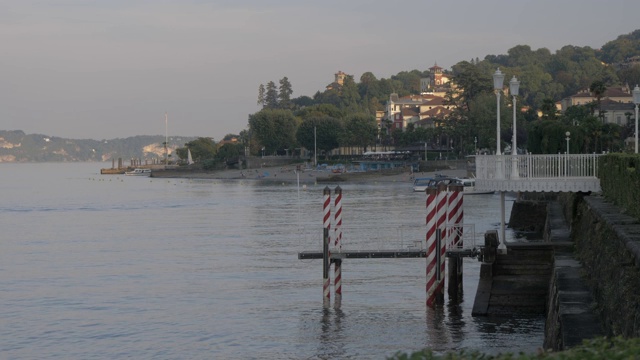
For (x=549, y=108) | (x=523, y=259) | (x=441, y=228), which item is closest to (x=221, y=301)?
(x=441, y=228)

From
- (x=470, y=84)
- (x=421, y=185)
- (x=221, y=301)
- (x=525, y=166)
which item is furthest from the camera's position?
(x=470, y=84)

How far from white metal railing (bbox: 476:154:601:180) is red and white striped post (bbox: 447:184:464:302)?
1.62m

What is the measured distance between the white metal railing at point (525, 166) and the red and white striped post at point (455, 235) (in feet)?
5.30

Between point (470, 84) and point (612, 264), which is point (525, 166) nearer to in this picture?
point (612, 264)

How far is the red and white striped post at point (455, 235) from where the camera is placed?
102 feet

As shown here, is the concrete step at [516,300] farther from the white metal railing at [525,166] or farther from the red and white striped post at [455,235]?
the white metal railing at [525,166]

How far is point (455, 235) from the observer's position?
31.1 metres

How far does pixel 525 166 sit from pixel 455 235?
3.01 meters

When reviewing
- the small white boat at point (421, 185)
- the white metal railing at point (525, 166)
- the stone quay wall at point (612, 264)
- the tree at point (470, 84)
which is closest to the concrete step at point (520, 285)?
the stone quay wall at point (612, 264)

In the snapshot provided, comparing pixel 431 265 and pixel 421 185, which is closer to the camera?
pixel 431 265

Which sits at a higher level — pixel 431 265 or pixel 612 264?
pixel 612 264

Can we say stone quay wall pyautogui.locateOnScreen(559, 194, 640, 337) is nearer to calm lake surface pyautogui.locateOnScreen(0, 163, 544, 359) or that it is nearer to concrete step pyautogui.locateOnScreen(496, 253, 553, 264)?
concrete step pyautogui.locateOnScreen(496, 253, 553, 264)

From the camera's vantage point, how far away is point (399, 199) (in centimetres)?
10219

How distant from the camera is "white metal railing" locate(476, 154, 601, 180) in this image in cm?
2964
